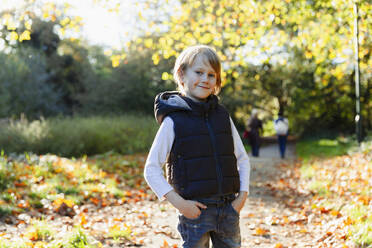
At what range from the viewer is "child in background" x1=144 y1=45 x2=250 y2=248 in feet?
7.73

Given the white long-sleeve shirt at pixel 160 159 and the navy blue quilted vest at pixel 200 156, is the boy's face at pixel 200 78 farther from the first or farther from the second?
the white long-sleeve shirt at pixel 160 159

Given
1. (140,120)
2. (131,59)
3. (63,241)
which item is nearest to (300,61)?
(131,59)

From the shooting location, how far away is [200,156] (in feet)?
7.78

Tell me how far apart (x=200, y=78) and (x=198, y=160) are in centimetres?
52

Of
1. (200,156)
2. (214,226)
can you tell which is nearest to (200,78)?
(200,156)

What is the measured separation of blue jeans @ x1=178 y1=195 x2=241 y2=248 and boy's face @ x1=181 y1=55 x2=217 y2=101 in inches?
A: 26.3

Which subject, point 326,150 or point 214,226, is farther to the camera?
point 326,150

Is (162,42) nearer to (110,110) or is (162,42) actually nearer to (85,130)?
(85,130)

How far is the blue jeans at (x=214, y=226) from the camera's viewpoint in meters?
2.39

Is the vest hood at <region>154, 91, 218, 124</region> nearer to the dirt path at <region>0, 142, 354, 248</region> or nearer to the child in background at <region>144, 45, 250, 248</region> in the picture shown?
the child in background at <region>144, 45, 250, 248</region>

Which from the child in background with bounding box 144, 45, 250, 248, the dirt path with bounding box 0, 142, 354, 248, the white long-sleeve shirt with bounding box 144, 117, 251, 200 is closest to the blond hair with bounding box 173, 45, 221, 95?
the child in background with bounding box 144, 45, 250, 248

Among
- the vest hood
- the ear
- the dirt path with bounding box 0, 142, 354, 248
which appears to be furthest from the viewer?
the dirt path with bounding box 0, 142, 354, 248

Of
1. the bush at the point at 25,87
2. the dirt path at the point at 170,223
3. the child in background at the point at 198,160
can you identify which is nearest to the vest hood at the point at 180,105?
the child in background at the point at 198,160

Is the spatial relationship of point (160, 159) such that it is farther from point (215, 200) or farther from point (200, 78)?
point (200, 78)
